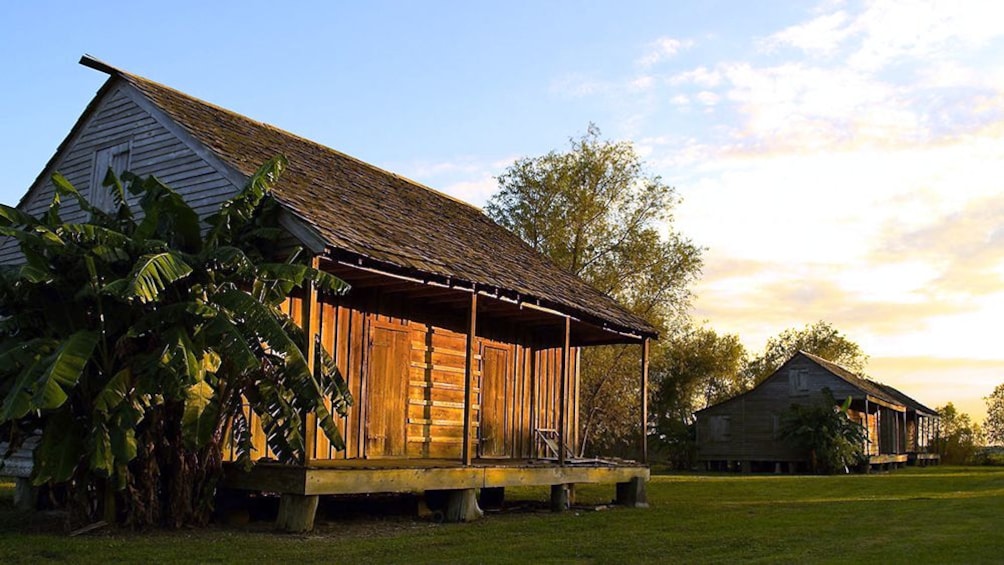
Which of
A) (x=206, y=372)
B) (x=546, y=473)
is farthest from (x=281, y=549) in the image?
(x=546, y=473)

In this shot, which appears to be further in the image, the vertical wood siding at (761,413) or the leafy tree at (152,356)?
the vertical wood siding at (761,413)

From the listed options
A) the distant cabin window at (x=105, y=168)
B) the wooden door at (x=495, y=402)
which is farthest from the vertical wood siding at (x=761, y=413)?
the distant cabin window at (x=105, y=168)

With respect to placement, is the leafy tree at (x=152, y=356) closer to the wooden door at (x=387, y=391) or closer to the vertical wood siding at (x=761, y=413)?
the wooden door at (x=387, y=391)

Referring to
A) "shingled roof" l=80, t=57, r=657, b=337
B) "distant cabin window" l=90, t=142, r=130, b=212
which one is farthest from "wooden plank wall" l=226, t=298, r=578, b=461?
"distant cabin window" l=90, t=142, r=130, b=212

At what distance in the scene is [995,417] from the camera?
246 ft

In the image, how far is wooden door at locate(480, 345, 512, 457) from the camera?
1922cm

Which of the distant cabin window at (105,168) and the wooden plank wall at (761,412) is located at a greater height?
the distant cabin window at (105,168)

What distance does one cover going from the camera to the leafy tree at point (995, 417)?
73.5m

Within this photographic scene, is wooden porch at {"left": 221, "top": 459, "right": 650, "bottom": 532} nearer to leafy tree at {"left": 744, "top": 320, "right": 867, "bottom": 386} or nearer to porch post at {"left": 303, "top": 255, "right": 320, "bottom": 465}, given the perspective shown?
porch post at {"left": 303, "top": 255, "right": 320, "bottom": 465}

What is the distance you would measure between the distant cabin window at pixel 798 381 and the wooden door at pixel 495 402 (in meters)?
25.4

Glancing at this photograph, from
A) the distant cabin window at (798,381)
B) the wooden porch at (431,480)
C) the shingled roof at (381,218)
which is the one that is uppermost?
the shingled roof at (381,218)

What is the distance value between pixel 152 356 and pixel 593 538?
5.94m

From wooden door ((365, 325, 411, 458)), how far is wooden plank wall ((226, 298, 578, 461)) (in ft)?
0.05

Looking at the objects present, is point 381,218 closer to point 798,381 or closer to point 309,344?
point 309,344
